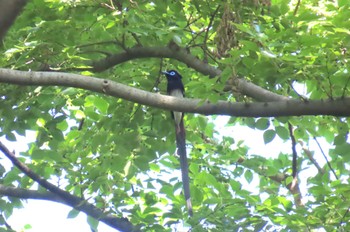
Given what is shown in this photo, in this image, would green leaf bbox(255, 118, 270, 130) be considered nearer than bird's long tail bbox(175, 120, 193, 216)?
Yes

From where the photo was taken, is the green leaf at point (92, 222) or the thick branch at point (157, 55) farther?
the green leaf at point (92, 222)

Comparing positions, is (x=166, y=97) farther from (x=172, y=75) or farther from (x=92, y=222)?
(x=92, y=222)

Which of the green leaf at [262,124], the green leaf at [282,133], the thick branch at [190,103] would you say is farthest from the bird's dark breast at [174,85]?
the thick branch at [190,103]

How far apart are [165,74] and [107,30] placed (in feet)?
3.21

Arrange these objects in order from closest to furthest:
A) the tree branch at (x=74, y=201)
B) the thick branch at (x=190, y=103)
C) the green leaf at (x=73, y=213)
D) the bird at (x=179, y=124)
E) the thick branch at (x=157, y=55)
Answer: the thick branch at (x=190, y=103), the thick branch at (x=157, y=55), the bird at (x=179, y=124), the tree branch at (x=74, y=201), the green leaf at (x=73, y=213)

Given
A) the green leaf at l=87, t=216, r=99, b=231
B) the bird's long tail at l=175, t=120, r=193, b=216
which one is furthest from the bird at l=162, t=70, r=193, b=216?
the green leaf at l=87, t=216, r=99, b=231

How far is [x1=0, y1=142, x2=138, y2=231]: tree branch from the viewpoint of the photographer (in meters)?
5.45

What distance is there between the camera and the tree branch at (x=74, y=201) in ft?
17.9

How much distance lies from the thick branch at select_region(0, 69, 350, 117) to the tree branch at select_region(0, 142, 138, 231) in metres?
2.24

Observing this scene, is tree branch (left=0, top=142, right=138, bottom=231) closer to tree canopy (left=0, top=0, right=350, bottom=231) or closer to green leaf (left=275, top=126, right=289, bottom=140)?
tree canopy (left=0, top=0, right=350, bottom=231)

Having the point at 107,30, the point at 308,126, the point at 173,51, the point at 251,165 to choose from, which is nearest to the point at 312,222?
the point at 308,126

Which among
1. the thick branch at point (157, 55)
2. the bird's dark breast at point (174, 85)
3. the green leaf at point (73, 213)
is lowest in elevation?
the green leaf at point (73, 213)

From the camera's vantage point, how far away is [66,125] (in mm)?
5656

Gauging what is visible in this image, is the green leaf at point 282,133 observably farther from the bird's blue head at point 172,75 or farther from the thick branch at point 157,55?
the bird's blue head at point 172,75
